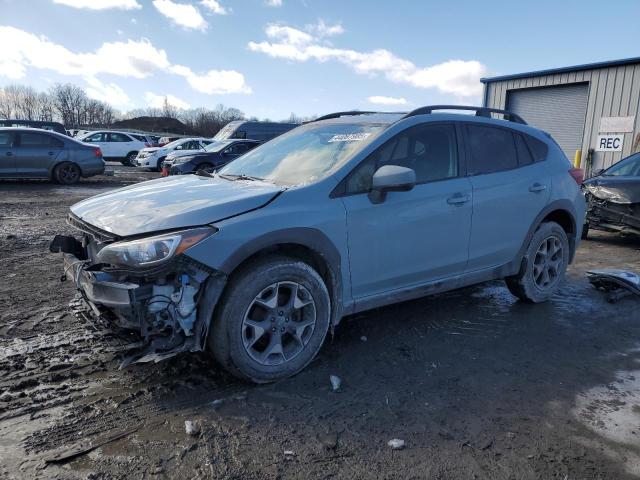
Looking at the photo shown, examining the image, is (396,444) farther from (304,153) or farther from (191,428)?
(304,153)

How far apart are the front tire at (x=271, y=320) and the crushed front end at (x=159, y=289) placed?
0.12m

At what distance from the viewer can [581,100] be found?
48.3 feet

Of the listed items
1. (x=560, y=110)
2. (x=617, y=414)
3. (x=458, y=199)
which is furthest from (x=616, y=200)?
(x=560, y=110)

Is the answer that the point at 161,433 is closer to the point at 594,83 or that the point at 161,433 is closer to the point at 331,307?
the point at 331,307

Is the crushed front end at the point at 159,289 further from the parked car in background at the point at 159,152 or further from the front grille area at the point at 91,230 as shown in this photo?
the parked car in background at the point at 159,152

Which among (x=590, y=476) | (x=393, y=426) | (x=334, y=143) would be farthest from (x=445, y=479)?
(x=334, y=143)

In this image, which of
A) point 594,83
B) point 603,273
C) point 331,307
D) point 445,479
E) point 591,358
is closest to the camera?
point 445,479

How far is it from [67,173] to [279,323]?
44.5ft

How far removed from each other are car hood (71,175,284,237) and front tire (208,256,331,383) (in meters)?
0.40

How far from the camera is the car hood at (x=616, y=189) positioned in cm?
762

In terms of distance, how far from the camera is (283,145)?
4395 mm

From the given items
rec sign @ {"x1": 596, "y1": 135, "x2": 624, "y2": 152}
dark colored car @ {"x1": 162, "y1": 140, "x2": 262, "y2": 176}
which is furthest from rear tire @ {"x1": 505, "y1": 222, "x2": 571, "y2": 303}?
dark colored car @ {"x1": 162, "y1": 140, "x2": 262, "y2": 176}

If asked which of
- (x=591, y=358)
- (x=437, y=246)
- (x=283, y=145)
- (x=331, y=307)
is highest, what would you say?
(x=283, y=145)

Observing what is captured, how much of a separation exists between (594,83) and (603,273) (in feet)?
35.9
